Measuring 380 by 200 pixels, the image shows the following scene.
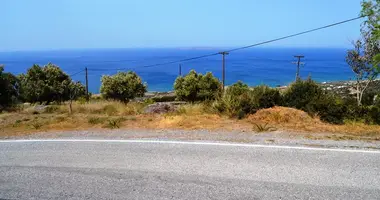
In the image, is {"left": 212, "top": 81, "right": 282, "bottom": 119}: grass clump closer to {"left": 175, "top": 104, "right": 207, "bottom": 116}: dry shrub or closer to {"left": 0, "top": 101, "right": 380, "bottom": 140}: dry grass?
{"left": 0, "top": 101, "right": 380, "bottom": 140}: dry grass

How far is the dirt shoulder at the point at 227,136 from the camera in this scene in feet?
22.7

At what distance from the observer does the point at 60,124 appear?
10.3 m

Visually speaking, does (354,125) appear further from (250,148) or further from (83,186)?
(83,186)

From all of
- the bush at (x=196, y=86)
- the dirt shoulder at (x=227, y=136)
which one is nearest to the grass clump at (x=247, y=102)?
the dirt shoulder at (x=227, y=136)

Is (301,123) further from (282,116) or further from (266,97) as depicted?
(266,97)

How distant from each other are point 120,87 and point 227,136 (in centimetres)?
2941

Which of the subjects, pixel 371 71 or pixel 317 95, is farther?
pixel 371 71

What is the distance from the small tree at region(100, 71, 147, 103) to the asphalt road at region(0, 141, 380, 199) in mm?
28863

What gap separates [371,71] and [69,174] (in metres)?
17.8

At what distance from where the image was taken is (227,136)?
788cm

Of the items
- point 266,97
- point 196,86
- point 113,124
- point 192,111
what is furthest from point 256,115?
point 196,86

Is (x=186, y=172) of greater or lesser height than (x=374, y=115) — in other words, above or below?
below

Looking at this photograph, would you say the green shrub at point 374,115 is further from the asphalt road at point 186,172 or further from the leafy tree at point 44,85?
the leafy tree at point 44,85

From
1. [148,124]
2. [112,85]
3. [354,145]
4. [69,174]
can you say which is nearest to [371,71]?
[354,145]
